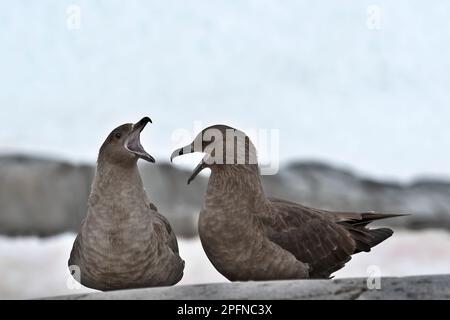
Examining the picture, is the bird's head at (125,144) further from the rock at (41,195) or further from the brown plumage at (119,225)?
the rock at (41,195)

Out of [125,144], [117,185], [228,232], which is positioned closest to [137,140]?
[125,144]

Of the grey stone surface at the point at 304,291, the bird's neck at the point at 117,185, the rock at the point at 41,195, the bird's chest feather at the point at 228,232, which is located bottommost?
the grey stone surface at the point at 304,291

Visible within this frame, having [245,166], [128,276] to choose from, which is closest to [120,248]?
[128,276]

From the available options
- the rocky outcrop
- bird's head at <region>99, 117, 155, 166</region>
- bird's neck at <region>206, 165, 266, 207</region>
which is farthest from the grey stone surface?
the rocky outcrop

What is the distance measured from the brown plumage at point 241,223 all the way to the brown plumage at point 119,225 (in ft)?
0.76

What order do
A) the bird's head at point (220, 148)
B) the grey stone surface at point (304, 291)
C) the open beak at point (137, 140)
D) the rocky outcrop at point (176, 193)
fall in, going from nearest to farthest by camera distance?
the grey stone surface at point (304, 291) < the open beak at point (137, 140) < the bird's head at point (220, 148) < the rocky outcrop at point (176, 193)

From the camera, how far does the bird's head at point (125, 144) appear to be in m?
3.15

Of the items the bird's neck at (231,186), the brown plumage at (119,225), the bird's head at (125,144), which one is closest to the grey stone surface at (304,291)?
the brown plumage at (119,225)

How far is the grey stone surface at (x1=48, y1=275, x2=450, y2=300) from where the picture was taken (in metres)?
2.82

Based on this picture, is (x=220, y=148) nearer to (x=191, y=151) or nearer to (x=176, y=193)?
(x=191, y=151)

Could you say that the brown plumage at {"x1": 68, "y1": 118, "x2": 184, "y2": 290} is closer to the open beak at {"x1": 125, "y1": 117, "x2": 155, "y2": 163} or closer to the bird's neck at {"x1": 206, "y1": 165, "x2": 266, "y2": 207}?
the open beak at {"x1": 125, "y1": 117, "x2": 155, "y2": 163}

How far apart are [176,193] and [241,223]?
1.83 metres
